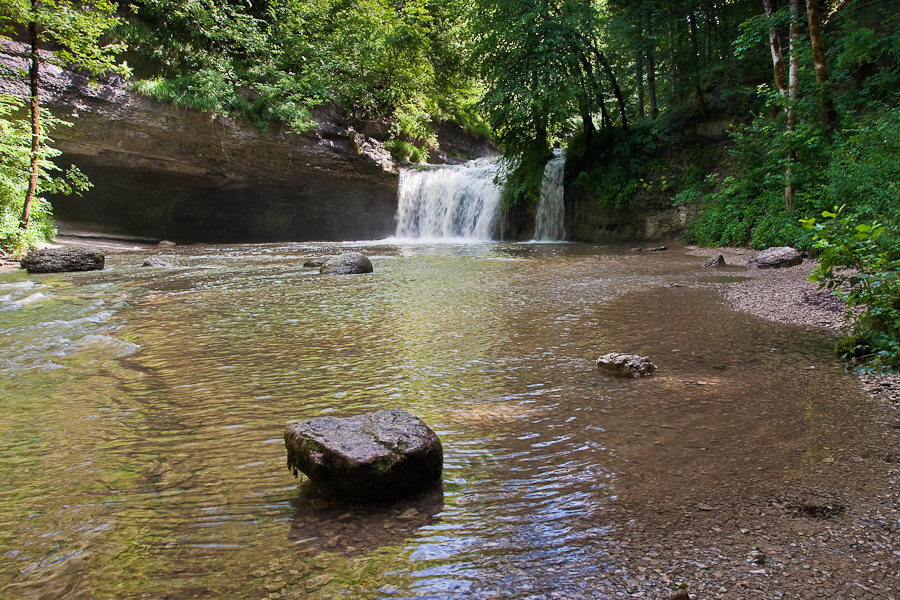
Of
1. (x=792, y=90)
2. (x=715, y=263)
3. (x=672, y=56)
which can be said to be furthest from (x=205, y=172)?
(x=792, y=90)

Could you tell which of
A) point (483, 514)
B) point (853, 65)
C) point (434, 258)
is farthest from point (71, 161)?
point (853, 65)

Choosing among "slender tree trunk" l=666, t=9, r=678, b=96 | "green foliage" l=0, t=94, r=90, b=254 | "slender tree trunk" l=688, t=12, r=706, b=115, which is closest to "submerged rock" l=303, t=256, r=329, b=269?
"green foliage" l=0, t=94, r=90, b=254

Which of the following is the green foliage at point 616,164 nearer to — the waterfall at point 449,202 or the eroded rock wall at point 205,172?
the waterfall at point 449,202

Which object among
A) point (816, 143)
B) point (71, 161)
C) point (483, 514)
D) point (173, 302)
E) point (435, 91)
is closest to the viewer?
point (483, 514)

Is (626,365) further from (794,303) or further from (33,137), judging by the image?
(33,137)

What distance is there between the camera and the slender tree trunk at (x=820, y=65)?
10422 millimetres

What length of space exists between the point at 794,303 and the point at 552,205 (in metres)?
14.5

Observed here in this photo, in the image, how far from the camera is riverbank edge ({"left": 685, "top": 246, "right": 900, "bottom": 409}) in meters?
3.39

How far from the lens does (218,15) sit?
766 inches

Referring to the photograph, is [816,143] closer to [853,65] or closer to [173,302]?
→ [853,65]

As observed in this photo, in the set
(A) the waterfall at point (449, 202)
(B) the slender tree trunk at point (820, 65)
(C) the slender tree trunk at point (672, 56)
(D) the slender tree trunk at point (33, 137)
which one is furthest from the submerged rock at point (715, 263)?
(D) the slender tree trunk at point (33, 137)

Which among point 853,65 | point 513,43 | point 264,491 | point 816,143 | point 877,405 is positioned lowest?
point 264,491

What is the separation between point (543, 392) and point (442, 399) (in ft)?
2.21

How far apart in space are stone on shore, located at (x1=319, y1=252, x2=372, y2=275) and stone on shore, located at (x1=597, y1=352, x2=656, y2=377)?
716 cm
